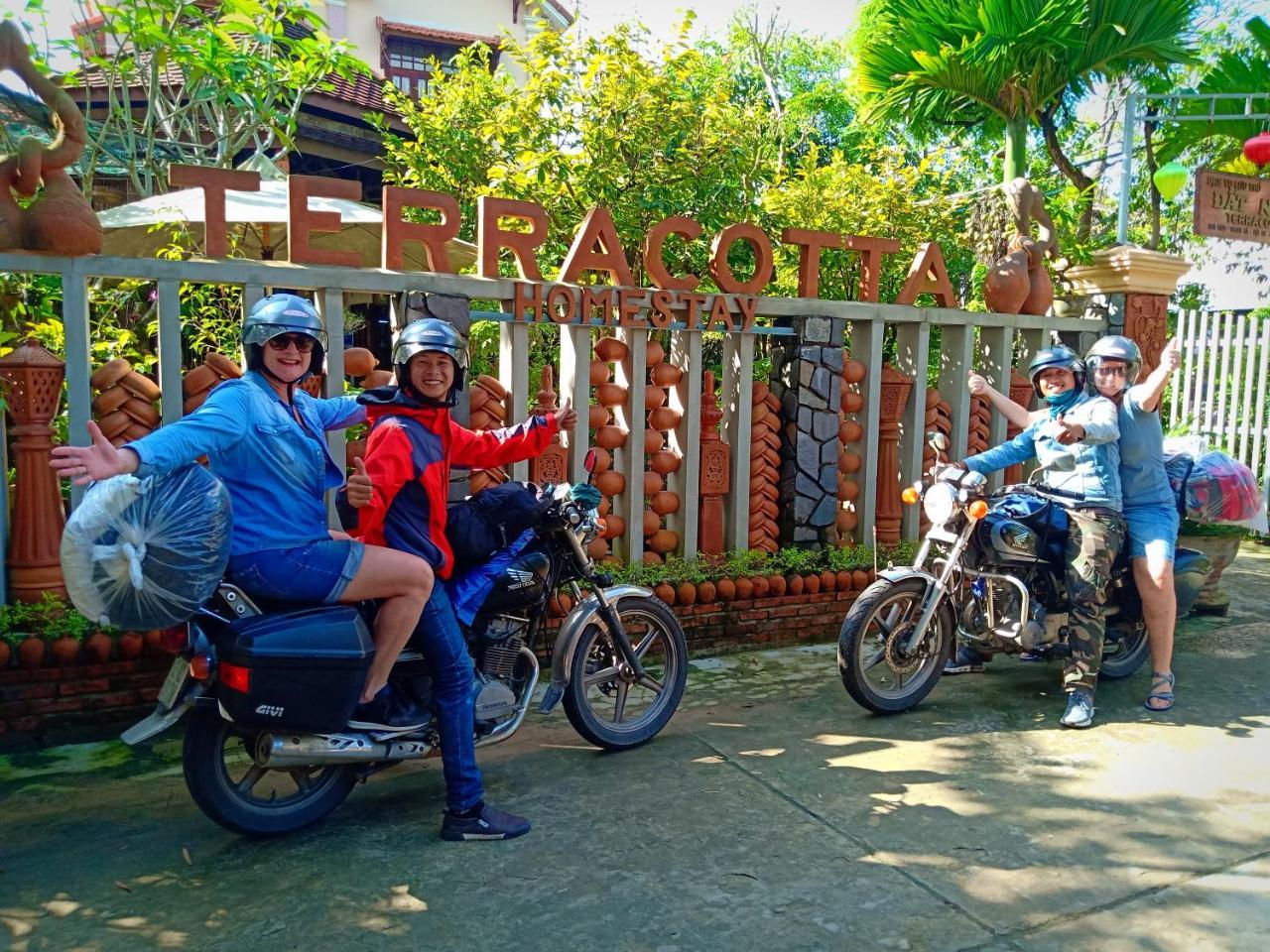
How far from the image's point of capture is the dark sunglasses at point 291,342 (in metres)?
3.23

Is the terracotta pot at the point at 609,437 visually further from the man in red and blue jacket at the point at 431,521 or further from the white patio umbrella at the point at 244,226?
the man in red and blue jacket at the point at 431,521

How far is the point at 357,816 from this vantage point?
11.4ft

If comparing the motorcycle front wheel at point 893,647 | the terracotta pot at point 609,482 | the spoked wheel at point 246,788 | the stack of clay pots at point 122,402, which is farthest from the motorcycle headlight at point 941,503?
the stack of clay pots at point 122,402

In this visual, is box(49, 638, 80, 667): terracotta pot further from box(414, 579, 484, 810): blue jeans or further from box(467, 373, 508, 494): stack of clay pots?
box(467, 373, 508, 494): stack of clay pots

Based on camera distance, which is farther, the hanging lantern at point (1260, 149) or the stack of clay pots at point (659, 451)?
the hanging lantern at point (1260, 149)

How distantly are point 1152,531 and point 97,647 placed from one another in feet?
15.2

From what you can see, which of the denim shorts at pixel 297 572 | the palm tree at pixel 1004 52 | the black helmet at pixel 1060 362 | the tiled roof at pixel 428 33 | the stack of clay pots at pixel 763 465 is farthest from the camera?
the tiled roof at pixel 428 33

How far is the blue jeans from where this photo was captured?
3.30 meters

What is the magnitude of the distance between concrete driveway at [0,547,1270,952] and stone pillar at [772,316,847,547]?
5.34ft

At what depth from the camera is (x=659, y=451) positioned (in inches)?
221

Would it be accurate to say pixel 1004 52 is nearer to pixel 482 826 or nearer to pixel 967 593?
pixel 967 593

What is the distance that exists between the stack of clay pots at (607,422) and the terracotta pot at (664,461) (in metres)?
0.25

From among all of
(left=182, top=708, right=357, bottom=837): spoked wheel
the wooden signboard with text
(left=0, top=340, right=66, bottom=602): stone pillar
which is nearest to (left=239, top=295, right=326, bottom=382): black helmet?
(left=182, top=708, right=357, bottom=837): spoked wheel

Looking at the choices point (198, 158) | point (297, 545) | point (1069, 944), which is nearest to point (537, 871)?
point (297, 545)
